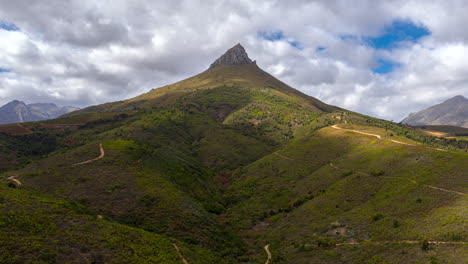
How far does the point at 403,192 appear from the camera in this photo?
143 feet

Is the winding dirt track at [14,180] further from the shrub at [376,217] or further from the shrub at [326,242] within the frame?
the shrub at [376,217]

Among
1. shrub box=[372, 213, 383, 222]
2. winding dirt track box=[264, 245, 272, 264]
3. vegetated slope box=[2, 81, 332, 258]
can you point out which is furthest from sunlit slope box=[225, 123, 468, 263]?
vegetated slope box=[2, 81, 332, 258]

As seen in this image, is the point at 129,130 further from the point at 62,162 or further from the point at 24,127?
the point at 62,162

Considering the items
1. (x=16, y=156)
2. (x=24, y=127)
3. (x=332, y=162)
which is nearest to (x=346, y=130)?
(x=332, y=162)

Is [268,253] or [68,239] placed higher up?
[68,239]

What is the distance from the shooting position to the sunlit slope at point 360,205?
3100cm

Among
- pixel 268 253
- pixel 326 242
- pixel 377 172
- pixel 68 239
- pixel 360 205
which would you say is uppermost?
pixel 377 172

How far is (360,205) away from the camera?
45406 mm

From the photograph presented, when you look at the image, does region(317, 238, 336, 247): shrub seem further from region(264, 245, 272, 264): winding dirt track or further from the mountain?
region(264, 245, 272, 264): winding dirt track

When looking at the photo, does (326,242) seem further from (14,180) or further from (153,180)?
(14,180)

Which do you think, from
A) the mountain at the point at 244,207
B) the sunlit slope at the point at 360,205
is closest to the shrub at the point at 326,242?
the sunlit slope at the point at 360,205

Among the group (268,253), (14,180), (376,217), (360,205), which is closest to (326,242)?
(376,217)

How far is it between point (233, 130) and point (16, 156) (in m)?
107

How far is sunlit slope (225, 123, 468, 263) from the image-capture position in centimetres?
3100
